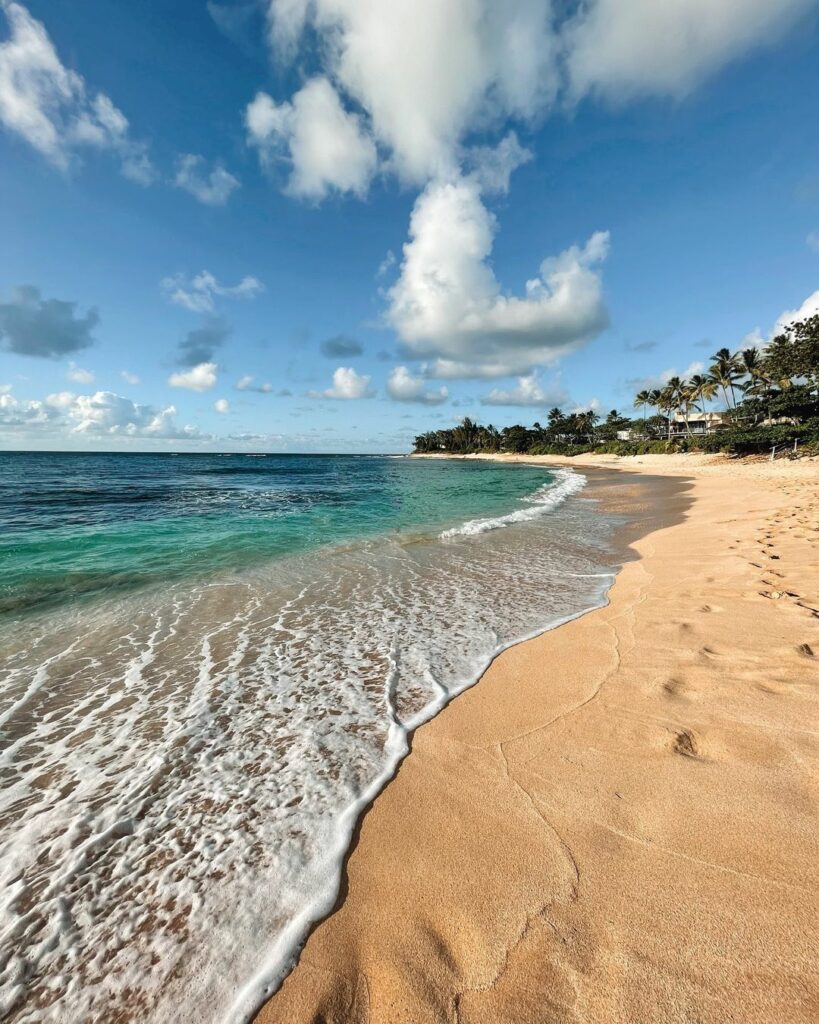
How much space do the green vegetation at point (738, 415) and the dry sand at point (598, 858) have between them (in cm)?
4789

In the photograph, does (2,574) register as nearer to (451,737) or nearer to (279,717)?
(279,717)

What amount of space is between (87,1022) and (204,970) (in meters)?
0.52

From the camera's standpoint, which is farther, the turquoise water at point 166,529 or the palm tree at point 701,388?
the palm tree at point 701,388

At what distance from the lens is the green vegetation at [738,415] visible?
147 feet

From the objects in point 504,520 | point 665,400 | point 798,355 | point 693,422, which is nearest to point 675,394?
point 665,400

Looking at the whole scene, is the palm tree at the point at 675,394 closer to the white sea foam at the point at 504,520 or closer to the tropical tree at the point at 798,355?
the tropical tree at the point at 798,355

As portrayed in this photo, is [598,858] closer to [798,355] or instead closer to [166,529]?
[166,529]

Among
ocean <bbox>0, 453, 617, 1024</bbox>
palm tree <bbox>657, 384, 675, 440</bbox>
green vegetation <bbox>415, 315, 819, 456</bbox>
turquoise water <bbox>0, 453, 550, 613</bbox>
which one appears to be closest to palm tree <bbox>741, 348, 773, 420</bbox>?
green vegetation <bbox>415, 315, 819, 456</bbox>

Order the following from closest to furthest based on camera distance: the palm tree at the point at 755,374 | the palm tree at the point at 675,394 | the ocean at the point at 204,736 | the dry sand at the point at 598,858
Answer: the dry sand at the point at 598,858 → the ocean at the point at 204,736 → the palm tree at the point at 755,374 → the palm tree at the point at 675,394

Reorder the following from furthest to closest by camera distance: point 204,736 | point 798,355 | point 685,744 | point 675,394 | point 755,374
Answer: point 675,394 < point 755,374 < point 798,355 < point 204,736 < point 685,744

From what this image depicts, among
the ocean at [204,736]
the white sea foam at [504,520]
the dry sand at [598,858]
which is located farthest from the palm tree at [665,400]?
the dry sand at [598,858]

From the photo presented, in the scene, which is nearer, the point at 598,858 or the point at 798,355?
the point at 598,858

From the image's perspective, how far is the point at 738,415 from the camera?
190ft

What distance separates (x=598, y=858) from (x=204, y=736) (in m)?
3.70
